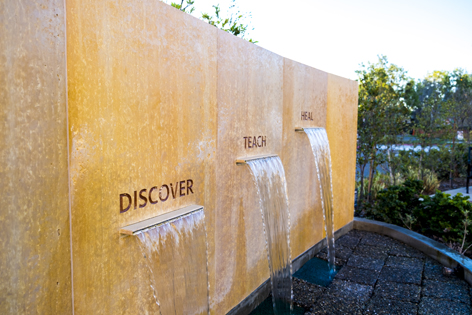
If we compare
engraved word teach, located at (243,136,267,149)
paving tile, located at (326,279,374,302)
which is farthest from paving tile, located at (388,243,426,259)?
engraved word teach, located at (243,136,267,149)

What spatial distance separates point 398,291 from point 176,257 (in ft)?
12.0

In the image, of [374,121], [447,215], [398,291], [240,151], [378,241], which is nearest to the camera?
[240,151]

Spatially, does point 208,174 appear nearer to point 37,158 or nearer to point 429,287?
point 37,158

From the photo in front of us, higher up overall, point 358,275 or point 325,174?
point 325,174

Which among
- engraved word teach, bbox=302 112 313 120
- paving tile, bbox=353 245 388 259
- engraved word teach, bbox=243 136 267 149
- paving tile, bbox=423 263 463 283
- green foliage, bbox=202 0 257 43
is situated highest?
green foliage, bbox=202 0 257 43

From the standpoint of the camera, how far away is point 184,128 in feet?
10.6

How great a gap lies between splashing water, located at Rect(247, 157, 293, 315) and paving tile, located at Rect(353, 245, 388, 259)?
2.15 m

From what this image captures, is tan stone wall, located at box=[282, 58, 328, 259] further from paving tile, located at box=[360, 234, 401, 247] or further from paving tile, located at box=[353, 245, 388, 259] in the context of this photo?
paving tile, located at box=[360, 234, 401, 247]

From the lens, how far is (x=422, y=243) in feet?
20.7

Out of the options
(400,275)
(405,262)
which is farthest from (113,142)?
(405,262)

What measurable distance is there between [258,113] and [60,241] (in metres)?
2.95

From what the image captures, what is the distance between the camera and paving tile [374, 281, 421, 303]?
4754 millimetres

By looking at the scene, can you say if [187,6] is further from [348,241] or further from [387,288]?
[387,288]

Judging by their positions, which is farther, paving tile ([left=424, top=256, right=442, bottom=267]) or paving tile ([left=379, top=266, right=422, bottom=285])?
paving tile ([left=424, top=256, right=442, bottom=267])
